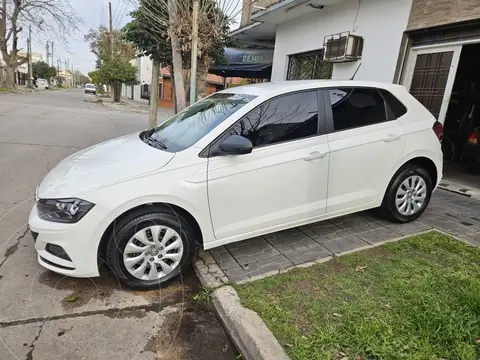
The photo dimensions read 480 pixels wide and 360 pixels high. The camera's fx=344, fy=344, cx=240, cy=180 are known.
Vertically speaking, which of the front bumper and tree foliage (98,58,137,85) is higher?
tree foliage (98,58,137,85)

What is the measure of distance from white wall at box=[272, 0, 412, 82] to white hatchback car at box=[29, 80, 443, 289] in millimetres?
2965

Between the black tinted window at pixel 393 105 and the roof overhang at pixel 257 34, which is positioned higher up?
the roof overhang at pixel 257 34

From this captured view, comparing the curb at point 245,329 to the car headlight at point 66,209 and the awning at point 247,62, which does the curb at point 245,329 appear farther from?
the awning at point 247,62

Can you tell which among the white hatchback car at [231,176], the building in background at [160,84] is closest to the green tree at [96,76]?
the building in background at [160,84]

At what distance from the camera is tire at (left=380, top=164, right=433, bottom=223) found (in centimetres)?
396

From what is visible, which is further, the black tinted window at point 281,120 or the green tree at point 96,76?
the green tree at point 96,76

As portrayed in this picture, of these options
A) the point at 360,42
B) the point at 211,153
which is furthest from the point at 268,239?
the point at 360,42

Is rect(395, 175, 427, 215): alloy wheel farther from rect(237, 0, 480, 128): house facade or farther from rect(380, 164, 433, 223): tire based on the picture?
rect(237, 0, 480, 128): house facade

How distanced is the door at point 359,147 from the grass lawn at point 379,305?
2.05 ft

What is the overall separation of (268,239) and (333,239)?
716 mm

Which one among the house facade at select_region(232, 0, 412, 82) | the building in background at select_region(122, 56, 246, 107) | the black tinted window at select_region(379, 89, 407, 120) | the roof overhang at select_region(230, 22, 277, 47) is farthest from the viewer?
the building in background at select_region(122, 56, 246, 107)

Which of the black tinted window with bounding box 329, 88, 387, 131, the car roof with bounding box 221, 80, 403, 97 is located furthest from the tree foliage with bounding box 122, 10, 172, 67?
the black tinted window with bounding box 329, 88, 387, 131

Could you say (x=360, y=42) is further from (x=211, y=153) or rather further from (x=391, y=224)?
(x=211, y=153)

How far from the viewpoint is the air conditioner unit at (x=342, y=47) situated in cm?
704
